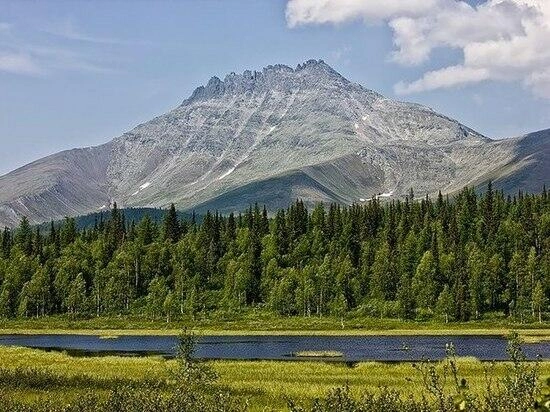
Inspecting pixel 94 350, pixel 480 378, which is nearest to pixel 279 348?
pixel 94 350

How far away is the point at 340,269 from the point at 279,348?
288 ft

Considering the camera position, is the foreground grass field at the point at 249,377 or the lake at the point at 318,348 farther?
the lake at the point at 318,348

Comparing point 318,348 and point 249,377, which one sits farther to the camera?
point 318,348

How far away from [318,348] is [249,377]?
4939cm

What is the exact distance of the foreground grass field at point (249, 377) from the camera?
44094 mm

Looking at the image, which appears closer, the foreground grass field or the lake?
the foreground grass field

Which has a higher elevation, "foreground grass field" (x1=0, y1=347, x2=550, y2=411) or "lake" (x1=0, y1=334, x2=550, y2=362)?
"foreground grass field" (x1=0, y1=347, x2=550, y2=411)

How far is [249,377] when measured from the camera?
63.2 metres

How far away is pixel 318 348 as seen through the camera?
365 ft

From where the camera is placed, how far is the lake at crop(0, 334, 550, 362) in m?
93.6

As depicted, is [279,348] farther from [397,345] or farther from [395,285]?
[395,285]

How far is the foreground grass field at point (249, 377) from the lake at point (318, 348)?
16.2 meters

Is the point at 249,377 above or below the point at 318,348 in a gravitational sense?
above

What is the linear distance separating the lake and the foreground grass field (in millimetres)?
16207
